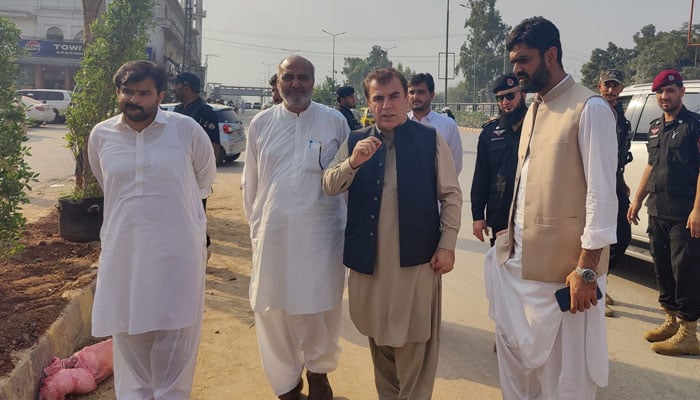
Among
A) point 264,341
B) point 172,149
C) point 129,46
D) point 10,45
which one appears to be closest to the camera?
point 172,149

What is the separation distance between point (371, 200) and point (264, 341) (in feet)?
3.74

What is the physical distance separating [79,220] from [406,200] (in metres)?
4.42

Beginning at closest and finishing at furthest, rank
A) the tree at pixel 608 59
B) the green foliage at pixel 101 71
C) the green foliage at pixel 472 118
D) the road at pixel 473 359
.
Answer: the road at pixel 473 359 < the green foliage at pixel 101 71 < the tree at pixel 608 59 < the green foliage at pixel 472 118

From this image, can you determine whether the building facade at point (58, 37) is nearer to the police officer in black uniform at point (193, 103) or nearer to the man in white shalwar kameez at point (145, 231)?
the police officer in black uniform at point (193, 103)

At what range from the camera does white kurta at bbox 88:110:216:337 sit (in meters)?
2.74

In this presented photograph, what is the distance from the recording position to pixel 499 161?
12.2 ft

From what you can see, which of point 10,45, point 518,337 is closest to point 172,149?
point 518,337

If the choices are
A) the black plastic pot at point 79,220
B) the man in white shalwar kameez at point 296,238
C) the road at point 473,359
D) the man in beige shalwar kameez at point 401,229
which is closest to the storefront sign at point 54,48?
the black plastic pot at point 79,220

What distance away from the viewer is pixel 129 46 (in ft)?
20.8

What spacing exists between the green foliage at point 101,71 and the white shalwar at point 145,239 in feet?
11.6

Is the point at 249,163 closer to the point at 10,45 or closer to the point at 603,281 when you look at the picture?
the point at 603,281

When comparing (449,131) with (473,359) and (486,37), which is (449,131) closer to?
(473,359)

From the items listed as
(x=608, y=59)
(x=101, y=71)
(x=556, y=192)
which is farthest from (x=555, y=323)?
(x=608, y=59)

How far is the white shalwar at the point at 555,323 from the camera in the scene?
2287 millimetres
